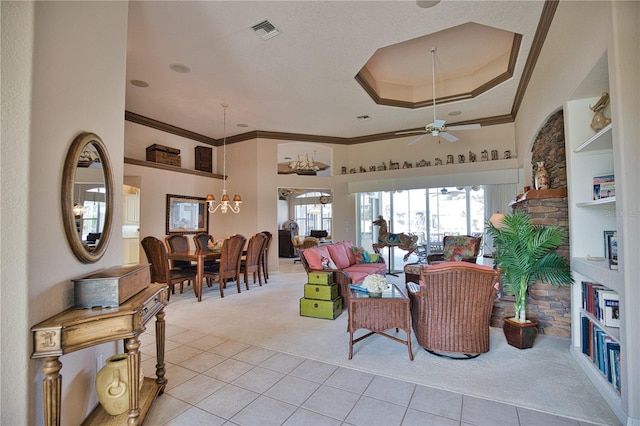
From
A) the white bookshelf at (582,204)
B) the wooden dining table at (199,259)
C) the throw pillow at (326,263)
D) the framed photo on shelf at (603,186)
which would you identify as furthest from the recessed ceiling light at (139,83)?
the framed photo on shelf at (603,186)

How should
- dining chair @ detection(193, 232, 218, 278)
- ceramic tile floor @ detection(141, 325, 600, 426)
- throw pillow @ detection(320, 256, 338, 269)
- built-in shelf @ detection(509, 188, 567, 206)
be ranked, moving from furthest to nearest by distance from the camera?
dining chair @ detection(193, 232, 218, 278)
throw pillow @ detection(320, 256, 338, 269)
built-in shelf @ detection(509, 188, 567, 206)
ceramic tile floor @ detection(141, 325, 600, 426)

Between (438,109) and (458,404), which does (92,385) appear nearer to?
(458,404)

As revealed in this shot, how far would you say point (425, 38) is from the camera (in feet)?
14.1

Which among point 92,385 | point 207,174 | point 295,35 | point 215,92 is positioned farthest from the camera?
point 207,174

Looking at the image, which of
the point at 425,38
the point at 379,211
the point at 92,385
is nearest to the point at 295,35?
the point at 425,38

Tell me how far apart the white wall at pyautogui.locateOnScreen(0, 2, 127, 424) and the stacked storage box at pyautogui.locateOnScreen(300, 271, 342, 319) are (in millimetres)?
2582

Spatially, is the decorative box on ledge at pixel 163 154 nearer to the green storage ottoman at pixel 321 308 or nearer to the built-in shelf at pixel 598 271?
the green storage ottoman at pixel 321 308

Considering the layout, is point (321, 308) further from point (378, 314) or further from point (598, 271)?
point (598, 271)

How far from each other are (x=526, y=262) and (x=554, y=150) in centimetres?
151

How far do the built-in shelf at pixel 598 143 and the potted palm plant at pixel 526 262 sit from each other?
2.62 feet

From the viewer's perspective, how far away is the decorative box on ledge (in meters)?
6.45

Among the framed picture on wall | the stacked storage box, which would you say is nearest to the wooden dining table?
the framed picture on wall

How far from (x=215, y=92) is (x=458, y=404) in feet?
17.7

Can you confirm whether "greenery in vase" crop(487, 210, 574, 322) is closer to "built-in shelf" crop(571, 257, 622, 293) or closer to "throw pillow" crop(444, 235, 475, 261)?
"built-in shelf" crop(571, 257, 622, 293)
